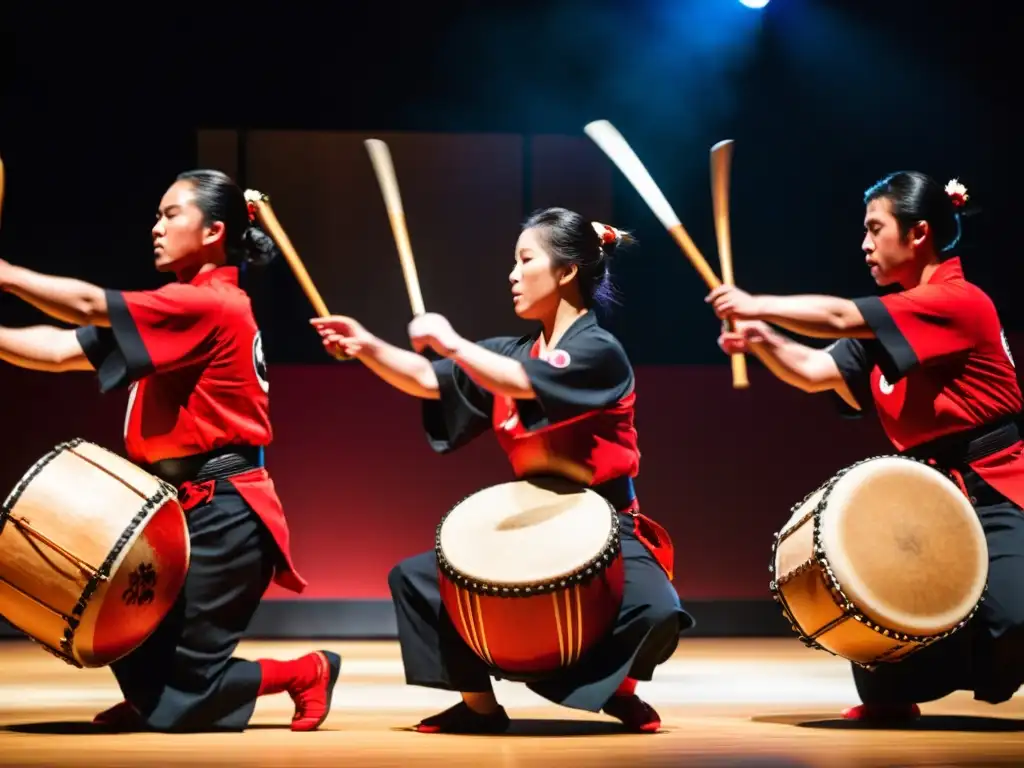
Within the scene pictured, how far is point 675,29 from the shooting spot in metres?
5.67

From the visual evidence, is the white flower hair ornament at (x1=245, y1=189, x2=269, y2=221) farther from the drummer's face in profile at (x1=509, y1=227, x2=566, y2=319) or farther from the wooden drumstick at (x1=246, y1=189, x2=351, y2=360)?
the drummer's face in profile at (x1=509, y1=227, x2=566, y2=319)

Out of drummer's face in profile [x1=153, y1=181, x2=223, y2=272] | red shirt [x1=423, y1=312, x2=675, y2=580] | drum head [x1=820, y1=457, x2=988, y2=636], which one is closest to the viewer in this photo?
drum head [x1=820, y1=457, x2=988, y2=636]

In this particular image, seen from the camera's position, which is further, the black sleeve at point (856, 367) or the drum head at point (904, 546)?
the black sleeve at point (856, 367)

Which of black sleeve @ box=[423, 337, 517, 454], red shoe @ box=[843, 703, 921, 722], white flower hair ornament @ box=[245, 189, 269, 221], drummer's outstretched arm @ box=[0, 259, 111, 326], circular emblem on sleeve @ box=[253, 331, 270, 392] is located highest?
white flower hair ornament @ box=[245, 189, 269, 221]

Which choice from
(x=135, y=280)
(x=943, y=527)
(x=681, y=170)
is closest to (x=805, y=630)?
(x=943, y=527)

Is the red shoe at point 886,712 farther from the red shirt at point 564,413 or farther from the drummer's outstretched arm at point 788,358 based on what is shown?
the drummer's outstretched arm at point 788,358

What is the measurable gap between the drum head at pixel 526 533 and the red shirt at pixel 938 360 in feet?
2.32

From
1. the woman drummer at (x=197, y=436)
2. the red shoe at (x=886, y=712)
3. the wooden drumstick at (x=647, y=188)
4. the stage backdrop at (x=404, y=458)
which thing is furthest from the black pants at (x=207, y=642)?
the stage backdrop at (x=404, y=458)

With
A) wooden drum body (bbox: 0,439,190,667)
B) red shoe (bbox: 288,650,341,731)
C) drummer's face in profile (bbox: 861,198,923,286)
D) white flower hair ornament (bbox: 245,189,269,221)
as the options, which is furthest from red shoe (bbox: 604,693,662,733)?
white flower hair ornament (bbox: 245,189,269,221)

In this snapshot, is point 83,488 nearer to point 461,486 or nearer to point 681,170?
point 461,486

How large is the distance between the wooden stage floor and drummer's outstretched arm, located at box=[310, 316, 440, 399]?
0.73 meters

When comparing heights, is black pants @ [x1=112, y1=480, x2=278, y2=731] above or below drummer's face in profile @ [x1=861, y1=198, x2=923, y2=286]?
below

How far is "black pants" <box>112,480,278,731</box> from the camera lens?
9.76 ft

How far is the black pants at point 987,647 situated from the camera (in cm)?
304
